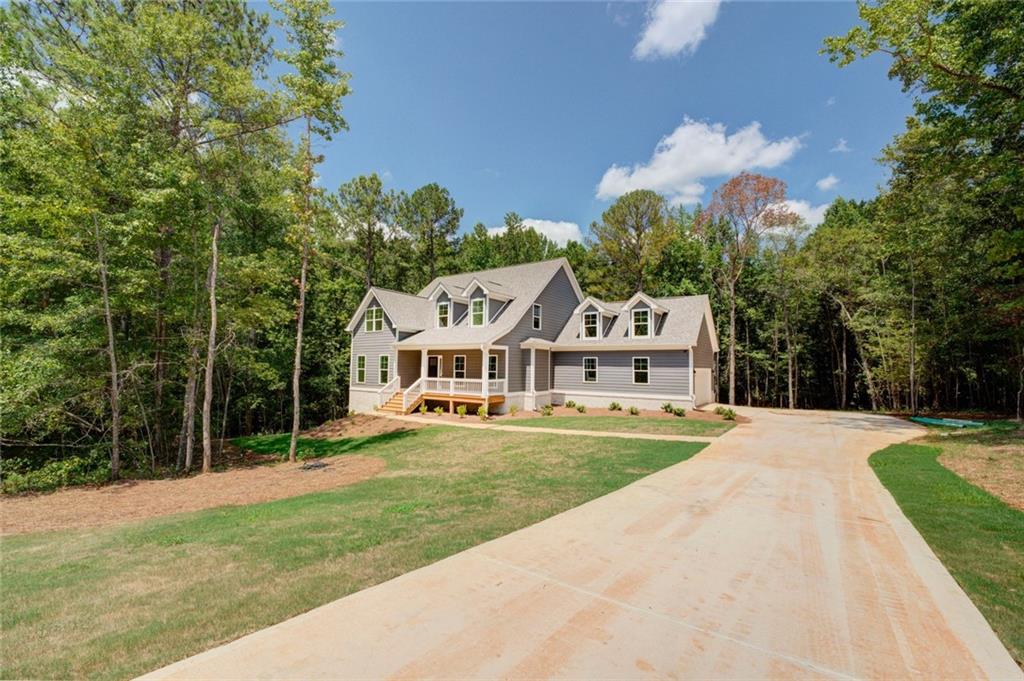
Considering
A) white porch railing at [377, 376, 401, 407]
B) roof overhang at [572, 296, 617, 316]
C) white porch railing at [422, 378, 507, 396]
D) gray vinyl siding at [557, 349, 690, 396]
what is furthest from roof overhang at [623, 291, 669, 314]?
white porch railing at [377, 376, 401, 407]

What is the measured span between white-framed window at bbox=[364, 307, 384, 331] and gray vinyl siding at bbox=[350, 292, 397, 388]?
0.20 meters

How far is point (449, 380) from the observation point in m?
21.0


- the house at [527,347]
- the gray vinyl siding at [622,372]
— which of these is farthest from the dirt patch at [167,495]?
the gray vinyl siding at [622,372]

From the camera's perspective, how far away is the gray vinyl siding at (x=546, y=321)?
21297 mm

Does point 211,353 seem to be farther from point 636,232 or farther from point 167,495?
point 636,232

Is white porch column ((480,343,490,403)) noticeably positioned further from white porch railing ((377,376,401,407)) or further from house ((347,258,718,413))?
white porch railing ((377,376,401,407))

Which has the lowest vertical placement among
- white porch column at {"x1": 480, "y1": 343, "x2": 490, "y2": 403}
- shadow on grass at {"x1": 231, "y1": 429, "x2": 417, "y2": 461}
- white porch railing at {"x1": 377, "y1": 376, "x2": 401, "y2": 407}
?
shadow on grass at {"x1": 231, "y1": 429, "x2": 417, "y2": 461}

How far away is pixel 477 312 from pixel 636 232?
16.4m

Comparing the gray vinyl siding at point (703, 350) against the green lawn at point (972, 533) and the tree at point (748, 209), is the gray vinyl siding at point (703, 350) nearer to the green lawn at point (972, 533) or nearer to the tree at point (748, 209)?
the tree at point (748, 209)

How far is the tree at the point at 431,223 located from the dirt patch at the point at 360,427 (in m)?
16.7

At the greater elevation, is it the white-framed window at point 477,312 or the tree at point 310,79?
the tree at point 310,79

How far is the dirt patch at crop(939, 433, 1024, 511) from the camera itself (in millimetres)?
7387

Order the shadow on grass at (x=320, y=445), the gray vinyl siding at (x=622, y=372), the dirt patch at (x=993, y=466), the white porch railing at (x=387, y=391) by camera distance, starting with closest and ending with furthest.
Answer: the dirt patch at (x=993, y=466) < the shadow on grass at (x=320, y=445) < the gray vinyl siding at (x=622, y=372) < the white porch railing at (x=387, y=391)

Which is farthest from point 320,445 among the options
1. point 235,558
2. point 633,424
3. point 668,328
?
point 668,328
